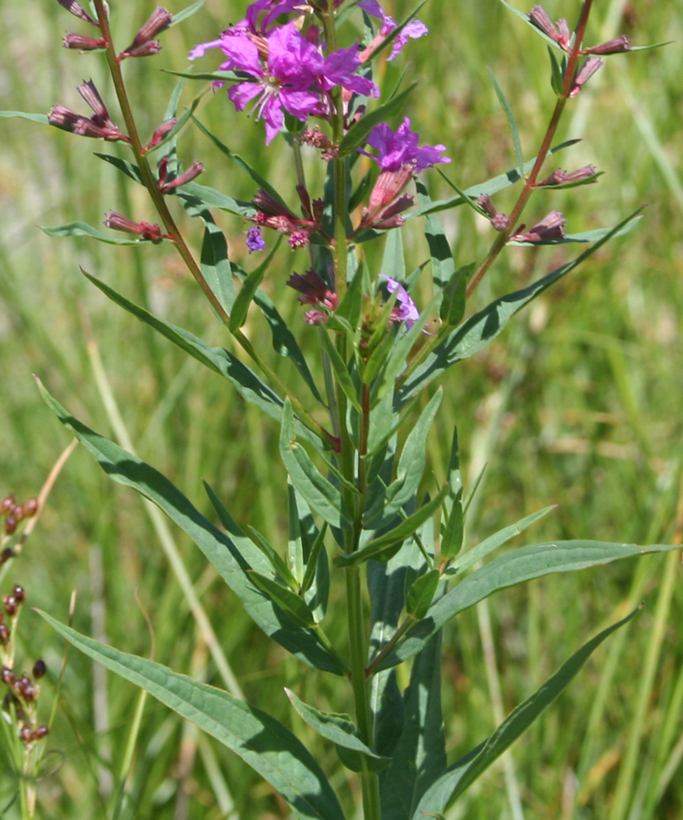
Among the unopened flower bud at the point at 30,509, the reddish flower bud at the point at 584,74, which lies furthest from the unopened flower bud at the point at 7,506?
the reddish flower bud at the point at 584,74

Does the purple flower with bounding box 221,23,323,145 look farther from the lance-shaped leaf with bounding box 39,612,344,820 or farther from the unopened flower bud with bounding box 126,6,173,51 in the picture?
the lance-shaped leaf with bounding box 39,612,344,820

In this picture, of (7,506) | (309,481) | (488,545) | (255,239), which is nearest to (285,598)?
(309,481)

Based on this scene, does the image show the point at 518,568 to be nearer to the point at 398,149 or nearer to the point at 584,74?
the point at 398,149

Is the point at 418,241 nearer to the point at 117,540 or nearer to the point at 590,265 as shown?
the point at 590,265

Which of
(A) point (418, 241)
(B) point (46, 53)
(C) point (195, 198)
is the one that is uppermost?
(B) point (46, 53)

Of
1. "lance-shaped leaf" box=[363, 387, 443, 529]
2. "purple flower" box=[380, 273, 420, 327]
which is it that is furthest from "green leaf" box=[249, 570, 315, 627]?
"purple flower" box=[380, 273, 420, 327]

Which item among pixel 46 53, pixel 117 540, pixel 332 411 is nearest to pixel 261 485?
pixel 117 540
